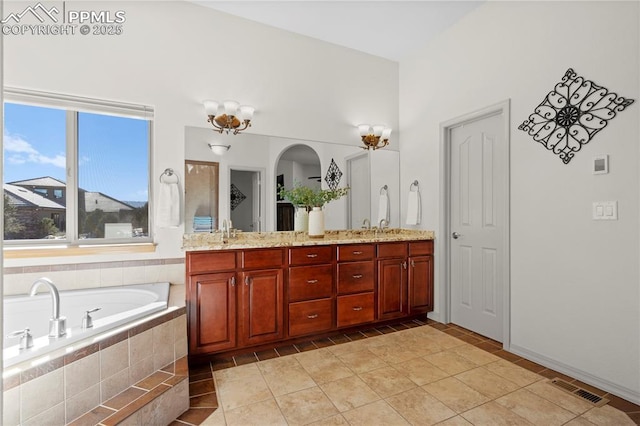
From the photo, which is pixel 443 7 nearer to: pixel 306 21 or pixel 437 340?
pixel 306 21

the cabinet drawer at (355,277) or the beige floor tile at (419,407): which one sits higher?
the cabinet drawer at (355,277)

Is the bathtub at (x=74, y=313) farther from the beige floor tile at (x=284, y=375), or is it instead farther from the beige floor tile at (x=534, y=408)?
the beige floor tile at (x=534, y=408)

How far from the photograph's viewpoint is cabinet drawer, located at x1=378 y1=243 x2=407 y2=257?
3098 mm

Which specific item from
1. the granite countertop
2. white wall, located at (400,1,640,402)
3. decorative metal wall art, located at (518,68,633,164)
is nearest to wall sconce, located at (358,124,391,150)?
white wall, located at (400,1,640,402)

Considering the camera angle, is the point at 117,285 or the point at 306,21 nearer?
the point at 117,285

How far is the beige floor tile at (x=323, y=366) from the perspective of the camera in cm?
222

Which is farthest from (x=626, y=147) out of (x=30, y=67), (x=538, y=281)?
(x=30, y=67)

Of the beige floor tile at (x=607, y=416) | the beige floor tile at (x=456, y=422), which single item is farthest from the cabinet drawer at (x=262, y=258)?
the beige floor tile at (x=607, y=416)

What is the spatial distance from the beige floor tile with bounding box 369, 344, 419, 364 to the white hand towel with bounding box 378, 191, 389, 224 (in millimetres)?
1457

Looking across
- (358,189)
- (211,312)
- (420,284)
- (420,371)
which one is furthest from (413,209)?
(211,312)

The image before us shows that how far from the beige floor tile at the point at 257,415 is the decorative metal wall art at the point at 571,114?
100.0 inches

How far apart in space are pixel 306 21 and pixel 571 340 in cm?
344

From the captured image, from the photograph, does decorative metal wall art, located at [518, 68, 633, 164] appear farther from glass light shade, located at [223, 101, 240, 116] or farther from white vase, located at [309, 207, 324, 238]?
glass light shade, located at [223, 101, 240, 116]

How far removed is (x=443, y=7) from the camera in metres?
2.89
